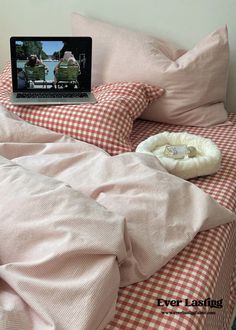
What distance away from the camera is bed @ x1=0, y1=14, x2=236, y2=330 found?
3.18 ft

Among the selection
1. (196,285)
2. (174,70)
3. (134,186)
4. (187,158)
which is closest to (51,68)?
(174,70)

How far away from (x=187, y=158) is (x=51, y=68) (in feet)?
2.12

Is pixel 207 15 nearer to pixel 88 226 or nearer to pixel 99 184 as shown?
pixel 99 184

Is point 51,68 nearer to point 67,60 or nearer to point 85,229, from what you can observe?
point 67,60

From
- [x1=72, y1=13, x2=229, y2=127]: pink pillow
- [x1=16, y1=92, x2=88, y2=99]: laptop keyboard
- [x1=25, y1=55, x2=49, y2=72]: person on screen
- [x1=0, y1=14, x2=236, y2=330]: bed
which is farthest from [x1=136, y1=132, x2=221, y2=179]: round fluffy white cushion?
[x1=25, y1=55, x2=49, y2=72]: person on screen

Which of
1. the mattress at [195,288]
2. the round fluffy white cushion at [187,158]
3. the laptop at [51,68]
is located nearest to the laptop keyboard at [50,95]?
the laptop at [51,68]

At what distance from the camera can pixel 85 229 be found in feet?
3.31

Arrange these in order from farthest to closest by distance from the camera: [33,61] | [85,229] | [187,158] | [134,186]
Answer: [33,61]
[187,158]
[134,186]
[85,229]

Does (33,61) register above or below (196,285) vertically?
above

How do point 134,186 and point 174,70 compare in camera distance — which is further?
point 174,70

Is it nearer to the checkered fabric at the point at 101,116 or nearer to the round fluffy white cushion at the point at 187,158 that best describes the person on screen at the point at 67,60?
the checkered fabric at the point at 101,116

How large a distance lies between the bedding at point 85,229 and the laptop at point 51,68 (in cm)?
45

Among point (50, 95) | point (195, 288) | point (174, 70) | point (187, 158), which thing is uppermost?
point (174, 70)

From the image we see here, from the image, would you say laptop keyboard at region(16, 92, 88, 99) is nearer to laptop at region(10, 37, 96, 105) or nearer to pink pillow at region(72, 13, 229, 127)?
laptop at region(10, 37, 96, 105)
